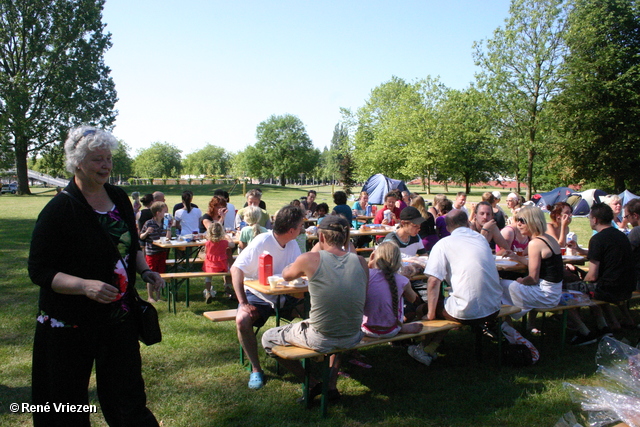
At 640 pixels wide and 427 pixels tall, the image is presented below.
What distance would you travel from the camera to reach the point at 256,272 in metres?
4.57

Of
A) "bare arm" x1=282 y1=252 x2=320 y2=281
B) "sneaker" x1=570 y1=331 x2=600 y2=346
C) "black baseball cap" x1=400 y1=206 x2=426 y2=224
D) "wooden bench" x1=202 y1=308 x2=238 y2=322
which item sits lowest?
"sneaker" x1=570 y1=331 x2=600 y2=346

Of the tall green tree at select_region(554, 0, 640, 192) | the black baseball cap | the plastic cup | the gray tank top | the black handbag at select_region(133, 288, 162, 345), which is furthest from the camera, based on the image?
the tall green tree at select_region(554, 0, 640, 192)

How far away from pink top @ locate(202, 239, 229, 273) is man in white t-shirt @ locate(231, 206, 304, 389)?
6.56 feet

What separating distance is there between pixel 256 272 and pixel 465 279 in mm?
2004

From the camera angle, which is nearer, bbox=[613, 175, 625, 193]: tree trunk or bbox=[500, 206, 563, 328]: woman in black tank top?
bbox=[500, 206, 563, 328]: woman in black tank top

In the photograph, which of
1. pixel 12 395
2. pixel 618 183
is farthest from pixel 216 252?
pixel 618 183

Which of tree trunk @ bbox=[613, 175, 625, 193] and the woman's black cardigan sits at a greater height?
tree trunk @ bbox=[613, 175, 625, 193]

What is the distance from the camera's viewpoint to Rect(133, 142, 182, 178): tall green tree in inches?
3846

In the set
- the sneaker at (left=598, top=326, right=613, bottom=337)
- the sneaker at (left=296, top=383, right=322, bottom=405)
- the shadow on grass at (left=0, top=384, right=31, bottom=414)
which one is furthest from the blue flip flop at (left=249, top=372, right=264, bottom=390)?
the sneaker at (left=598, top=326, right=613, bottom=337)

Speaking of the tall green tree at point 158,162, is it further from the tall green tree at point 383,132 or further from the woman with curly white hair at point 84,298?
the woman with curly white hair at point 84,298

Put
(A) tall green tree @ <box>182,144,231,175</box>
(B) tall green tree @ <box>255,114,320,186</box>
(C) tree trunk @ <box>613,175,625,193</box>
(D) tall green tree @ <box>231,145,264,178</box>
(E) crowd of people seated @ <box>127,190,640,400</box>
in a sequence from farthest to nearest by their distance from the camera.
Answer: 1. (A) tall green tree @ <box>182,144,231,175</box>
2. (D) tall green tree @ <box>231,145,264,178</box>
3. (B) tall green tree @ <box>255,114,320,186</box>
4. (C) tree trunk @ <box>613,175,625,193</box>
5. (E) crowd of people seated @ <box>127,190,640,400</box>

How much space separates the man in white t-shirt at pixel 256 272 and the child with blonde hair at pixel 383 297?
85 centimetres

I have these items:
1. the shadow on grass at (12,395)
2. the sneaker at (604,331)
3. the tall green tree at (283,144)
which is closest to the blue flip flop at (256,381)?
the shadow on grass at (12,395)

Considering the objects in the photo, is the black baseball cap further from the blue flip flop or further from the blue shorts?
the blue flip flop
